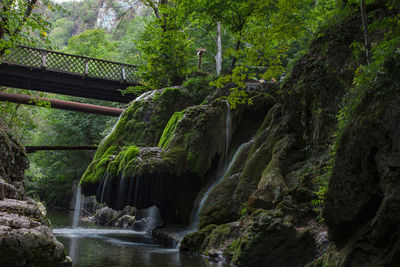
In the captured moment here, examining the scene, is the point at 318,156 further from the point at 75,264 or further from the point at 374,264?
the point at 75,264

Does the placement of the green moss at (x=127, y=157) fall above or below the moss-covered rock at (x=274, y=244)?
above

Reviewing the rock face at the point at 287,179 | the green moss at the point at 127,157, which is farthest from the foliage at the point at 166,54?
the rock face at the point at 287,179

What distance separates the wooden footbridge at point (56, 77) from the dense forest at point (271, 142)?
13.5 ft

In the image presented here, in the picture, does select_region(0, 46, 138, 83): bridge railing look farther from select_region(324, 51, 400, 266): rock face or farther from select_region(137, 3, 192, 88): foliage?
select_region(324, 51, 400, 266): rock face

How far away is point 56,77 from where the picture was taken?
22.0 metres

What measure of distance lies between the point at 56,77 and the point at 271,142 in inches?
568

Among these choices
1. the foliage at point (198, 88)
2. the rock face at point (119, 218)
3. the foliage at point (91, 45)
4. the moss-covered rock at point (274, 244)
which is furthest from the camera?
the foliage at point (91, 45)

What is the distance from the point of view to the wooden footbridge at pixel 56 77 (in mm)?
21031

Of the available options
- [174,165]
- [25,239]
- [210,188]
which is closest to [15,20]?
[174,165]

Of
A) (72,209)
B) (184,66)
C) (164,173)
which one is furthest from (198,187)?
(72,209)

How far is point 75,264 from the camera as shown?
25.6ft

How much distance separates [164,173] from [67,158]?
23686 millimetres

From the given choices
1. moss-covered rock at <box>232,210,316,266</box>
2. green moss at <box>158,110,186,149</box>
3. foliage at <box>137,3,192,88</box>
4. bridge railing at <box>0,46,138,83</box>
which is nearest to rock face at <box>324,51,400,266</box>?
moss-covered rock at <box>232,210,316,266</box>

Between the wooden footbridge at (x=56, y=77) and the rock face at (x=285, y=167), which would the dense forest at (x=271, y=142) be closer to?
the rock face at (x=285, y=167)
